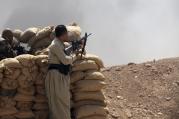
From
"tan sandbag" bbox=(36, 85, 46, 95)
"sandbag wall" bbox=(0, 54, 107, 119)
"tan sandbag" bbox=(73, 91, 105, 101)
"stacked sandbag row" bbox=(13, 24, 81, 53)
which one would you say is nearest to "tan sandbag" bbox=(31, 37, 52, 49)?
"stacked sandbag row" bbox=(13, 24, 81, 53)

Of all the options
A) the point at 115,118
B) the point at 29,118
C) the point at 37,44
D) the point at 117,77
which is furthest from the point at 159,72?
the point at 29,118

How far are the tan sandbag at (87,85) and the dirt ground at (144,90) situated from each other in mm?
1950

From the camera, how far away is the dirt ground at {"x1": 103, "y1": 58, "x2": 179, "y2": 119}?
463 inches

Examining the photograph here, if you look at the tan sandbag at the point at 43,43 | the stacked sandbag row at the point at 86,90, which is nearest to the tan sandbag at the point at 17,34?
the tan sandbag at the point at 43,43

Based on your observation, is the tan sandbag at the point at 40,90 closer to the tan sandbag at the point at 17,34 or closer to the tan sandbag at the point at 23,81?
the tan sandbag at the point at 23,81

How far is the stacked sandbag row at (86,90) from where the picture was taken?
28.9 ft

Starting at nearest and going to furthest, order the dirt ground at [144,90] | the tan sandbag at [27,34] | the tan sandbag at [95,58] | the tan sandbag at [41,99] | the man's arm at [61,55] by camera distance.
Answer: the man's arm at [61,55], the tan sandbag at [41,99], the tan sandbag at [95,58], the tan sandbag at [27,34], the dirt ground at [144,90]

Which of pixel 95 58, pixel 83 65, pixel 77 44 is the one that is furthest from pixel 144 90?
pixel 77 44

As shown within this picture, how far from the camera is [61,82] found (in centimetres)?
827

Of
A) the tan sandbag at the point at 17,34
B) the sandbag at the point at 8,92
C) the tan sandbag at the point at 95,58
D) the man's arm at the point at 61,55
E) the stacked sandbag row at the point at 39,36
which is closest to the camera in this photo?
the man's arm at the point at 61,55

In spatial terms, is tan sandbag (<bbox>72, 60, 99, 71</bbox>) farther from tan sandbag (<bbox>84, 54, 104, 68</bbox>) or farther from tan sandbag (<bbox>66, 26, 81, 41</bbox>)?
tan sandbag (<bbox>66, 26, 81, 41</bbox>)

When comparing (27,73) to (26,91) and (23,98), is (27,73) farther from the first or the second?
(23,98)

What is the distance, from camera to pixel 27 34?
9.77m

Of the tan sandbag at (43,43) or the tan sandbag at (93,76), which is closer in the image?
the tan sandbag at (93,76)
